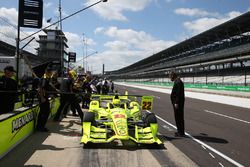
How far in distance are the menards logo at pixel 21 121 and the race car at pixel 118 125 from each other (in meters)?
1.54

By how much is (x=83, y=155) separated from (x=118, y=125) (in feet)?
4.36

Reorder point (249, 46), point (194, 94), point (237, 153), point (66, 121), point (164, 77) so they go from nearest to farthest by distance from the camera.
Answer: point (237, 153)
point (66, 121)
point (194, 94)
point (249, 46)
point (164, 77)

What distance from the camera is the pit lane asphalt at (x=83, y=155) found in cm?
613

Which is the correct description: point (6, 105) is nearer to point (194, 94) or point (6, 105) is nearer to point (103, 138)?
point (103, 138)

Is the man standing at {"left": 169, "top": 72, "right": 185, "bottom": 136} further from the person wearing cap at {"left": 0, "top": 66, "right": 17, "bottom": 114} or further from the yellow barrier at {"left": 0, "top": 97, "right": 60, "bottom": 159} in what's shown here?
the person wearing cap at {"left": 0, "top": 66, "right": 17, "bottom": 114}

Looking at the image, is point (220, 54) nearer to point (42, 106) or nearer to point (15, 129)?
point (42, 106)

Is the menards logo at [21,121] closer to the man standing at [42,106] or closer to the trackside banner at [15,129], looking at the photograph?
the trackside banner at [15,129]

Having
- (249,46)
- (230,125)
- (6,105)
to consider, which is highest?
(249,46)

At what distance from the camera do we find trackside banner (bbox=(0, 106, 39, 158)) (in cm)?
650

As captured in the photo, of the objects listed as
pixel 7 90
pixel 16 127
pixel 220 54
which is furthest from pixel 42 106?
pixel 220 54

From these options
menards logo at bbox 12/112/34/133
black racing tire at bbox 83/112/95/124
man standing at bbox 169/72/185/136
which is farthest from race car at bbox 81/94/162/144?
menards logo at bbox 12/112/34/133

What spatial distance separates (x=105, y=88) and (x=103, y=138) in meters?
18.1

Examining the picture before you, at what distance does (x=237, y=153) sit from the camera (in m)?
7.34

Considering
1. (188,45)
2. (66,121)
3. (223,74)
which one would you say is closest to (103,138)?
(66,121)
